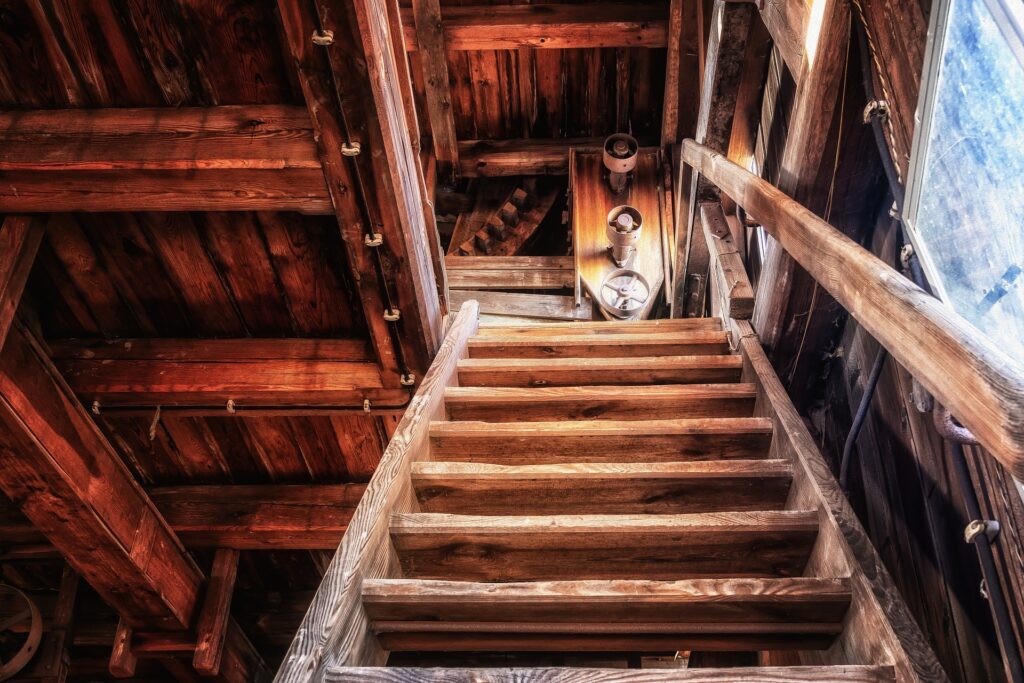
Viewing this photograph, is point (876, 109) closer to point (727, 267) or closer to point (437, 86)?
point (727, 267)

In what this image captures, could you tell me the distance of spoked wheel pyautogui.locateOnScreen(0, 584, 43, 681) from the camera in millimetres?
4746

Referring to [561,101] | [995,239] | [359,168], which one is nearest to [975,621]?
[995,239]

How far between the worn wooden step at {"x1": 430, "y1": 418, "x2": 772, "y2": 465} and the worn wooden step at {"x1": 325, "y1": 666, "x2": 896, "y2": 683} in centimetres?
127

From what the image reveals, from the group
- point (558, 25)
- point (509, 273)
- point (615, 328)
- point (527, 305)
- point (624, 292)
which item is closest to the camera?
point (615, 328)

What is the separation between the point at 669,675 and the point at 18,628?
5.31 m

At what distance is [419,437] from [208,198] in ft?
4.43

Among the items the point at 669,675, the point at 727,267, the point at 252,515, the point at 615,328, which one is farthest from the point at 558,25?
the point at 669,675

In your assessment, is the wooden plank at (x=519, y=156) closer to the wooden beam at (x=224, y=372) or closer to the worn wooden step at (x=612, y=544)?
the wooden beam at (x=224, y=372)

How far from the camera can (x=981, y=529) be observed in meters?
1.80

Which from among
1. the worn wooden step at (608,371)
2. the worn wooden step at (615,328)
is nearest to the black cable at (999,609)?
the worn wooden step at (608,371)

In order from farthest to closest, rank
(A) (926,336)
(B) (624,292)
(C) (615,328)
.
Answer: (B) (624,292)
(C) (615,328)
(A) (926,336)

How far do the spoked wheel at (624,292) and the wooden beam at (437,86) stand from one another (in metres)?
2.39

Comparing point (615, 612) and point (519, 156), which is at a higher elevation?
point (519, 156)

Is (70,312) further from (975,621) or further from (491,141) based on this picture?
(491,141)
